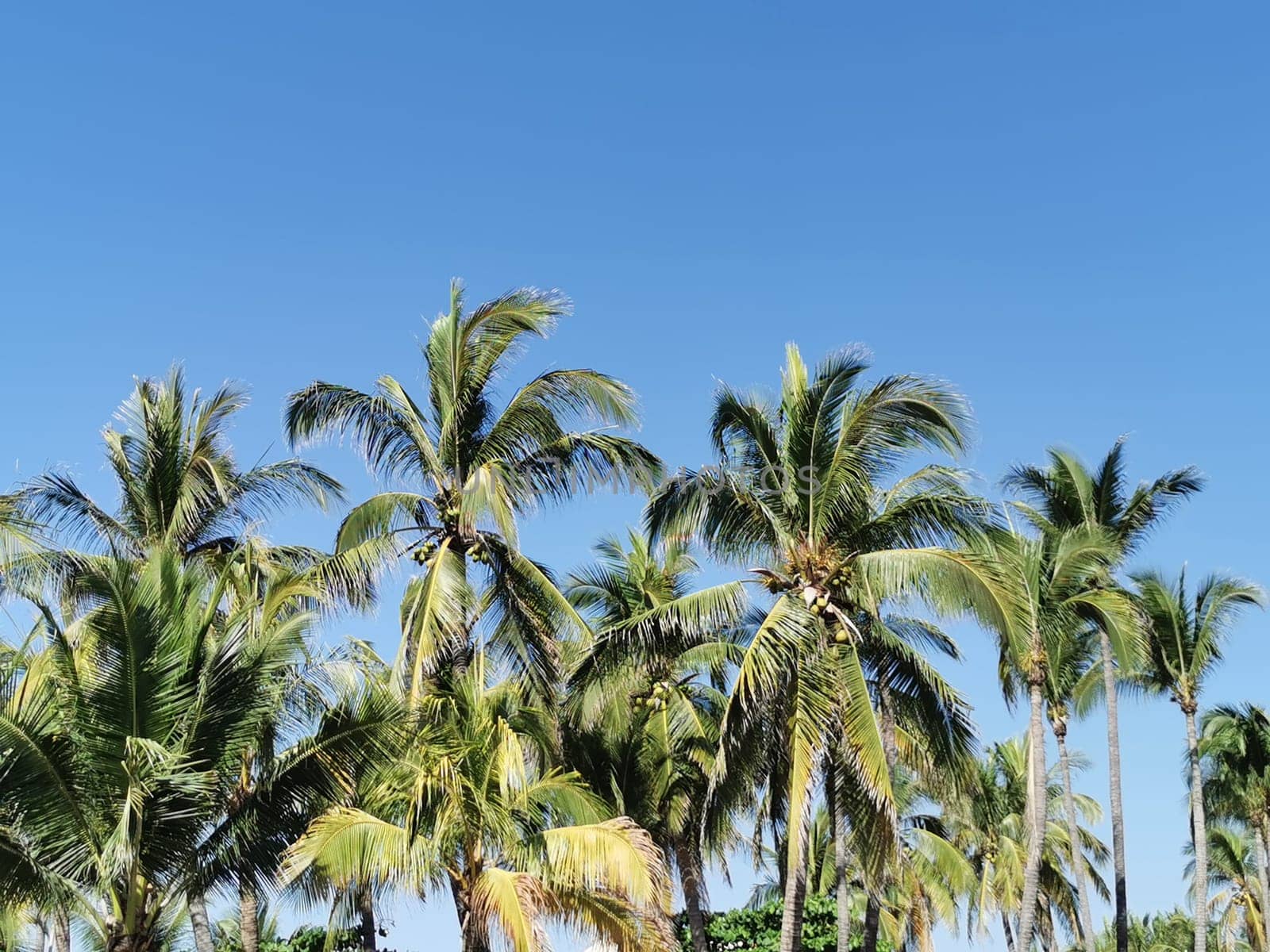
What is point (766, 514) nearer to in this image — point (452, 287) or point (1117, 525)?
point (452, 287)

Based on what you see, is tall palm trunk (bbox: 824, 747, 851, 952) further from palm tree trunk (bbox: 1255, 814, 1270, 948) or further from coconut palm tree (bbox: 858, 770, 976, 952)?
palm tree trunk (bbox: 1255, 814, 1270, 948)

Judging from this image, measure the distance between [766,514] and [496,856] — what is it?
17.0 feet

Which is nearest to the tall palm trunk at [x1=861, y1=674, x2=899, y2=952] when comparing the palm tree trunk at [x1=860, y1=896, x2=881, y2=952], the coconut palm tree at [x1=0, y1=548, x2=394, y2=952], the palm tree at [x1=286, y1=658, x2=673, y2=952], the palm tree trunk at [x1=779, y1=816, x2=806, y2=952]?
the palm tree trunk at [x1=860, y1=896, x2=881, y2=952]

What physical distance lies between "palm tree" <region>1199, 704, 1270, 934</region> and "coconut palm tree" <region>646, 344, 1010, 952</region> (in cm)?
2000

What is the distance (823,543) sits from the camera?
16.7m

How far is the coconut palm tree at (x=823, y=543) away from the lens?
1553cm

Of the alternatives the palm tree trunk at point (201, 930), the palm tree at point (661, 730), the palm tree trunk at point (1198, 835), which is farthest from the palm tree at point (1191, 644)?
the palm tree trunk at point (201, 930)

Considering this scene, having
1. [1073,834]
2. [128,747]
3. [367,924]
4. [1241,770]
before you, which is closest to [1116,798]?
[1073,834]

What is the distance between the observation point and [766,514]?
663 inches

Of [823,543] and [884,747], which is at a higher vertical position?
[823,543]

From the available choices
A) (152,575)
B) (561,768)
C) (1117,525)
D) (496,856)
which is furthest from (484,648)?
(1117,525)

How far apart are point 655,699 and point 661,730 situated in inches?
20.9

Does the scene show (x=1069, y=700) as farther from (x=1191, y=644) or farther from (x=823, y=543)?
(x=823, y=543)

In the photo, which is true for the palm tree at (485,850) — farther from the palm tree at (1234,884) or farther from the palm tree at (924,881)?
the palm tree at (1234,884)
